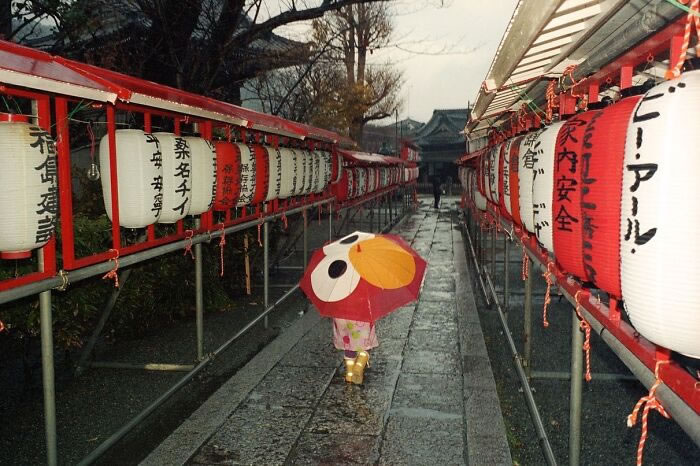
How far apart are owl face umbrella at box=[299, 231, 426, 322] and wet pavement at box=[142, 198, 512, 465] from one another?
3.59ft

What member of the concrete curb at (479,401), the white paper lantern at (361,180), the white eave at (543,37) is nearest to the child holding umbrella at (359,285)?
the concrete curb at (479,401)

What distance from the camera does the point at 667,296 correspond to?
217 cm

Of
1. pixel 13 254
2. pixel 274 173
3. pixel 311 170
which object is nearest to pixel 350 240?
pixel 274 173

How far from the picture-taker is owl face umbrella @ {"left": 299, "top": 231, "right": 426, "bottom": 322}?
6.33m

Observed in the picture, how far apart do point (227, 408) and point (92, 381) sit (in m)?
2.08

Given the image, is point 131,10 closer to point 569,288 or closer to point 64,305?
point 64,305

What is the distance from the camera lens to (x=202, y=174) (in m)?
6.30

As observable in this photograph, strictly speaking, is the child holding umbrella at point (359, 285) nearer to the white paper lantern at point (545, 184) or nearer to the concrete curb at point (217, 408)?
the concrete curb at point (217, 408)

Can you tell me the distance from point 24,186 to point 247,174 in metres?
4.07

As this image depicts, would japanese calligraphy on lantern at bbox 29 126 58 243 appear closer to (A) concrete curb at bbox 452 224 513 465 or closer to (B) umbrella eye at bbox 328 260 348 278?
(B) umbrella eye at bbox 328 260 348 278

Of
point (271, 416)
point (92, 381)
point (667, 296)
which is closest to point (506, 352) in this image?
point (271, 416)

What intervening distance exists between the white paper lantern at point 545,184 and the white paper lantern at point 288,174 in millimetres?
5470

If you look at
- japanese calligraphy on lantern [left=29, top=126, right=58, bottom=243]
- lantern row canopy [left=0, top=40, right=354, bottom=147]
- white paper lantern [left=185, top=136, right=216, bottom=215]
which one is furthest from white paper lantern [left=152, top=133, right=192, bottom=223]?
japanese calligraphy on lantern [left=29, top=126, right=58, bottom=243]

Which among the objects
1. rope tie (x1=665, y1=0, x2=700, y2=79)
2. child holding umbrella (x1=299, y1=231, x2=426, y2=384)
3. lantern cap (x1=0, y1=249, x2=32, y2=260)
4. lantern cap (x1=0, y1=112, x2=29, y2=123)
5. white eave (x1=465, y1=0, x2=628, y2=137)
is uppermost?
white eave (x1=465, y1=0, x2=628, y2=137)
